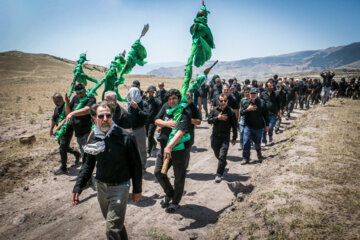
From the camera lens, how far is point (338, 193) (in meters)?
4.04

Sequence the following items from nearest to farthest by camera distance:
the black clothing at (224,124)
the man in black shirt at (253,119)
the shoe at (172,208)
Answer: the shoe at (172,208) → the black clothing at (224,124) → the man in black shirt at (253,119)

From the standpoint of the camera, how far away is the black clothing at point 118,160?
2.68 meters

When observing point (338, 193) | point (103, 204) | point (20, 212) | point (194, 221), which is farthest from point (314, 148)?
point (20, 212)

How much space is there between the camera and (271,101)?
8703mm

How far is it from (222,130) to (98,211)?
11.2ft

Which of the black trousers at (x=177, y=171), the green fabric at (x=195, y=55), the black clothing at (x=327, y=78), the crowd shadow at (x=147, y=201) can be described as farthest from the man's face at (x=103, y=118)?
the black clothing at (x=327, y=78)

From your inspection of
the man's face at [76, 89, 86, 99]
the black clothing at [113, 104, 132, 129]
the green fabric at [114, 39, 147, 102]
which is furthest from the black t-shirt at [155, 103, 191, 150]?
the man's face at [76, 89, 86, 99]

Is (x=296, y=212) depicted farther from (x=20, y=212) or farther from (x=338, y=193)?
(x=20, y=212)

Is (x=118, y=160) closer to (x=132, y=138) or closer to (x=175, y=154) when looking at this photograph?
(x=132, y=138)

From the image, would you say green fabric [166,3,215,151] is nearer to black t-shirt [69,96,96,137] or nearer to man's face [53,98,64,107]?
black t-shirt [69,96,96,137]

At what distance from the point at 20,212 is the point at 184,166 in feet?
11.7

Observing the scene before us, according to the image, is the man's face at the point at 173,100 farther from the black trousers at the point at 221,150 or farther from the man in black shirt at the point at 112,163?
the black trousers at the point at 221,150

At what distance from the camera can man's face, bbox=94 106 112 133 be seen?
2.71m

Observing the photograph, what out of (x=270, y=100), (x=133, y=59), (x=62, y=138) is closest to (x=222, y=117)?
(x=133, y=59)
